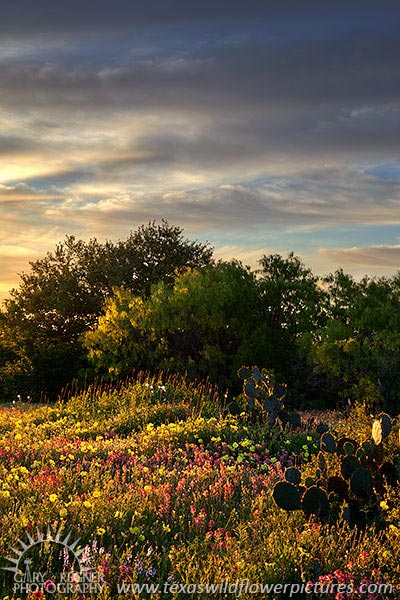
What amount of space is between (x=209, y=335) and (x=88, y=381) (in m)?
6.40

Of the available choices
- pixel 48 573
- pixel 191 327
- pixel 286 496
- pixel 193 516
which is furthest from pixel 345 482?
pixel 191 327

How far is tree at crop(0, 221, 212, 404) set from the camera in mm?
31000

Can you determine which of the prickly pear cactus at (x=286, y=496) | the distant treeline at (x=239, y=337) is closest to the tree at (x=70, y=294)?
the distant treeline at (x=239, y=337)

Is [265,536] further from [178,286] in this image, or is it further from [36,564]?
[178,286]

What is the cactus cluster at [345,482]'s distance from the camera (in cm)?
719

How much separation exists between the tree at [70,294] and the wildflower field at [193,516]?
18.9 metres

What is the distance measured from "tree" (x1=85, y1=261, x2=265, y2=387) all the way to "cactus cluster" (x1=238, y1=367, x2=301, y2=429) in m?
11.9

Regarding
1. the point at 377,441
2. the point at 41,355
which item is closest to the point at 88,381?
the point at 41,355

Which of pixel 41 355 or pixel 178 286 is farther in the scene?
pixel 41 355

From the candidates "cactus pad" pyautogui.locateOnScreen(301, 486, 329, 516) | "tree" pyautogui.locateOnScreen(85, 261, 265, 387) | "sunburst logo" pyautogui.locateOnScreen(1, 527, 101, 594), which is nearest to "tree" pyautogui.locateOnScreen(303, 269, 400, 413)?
"tree" pyautogui.locateOnScreen(85, 261, 265, 387)

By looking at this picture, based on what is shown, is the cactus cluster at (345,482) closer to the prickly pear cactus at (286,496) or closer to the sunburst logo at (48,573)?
the prickly pear cactus at (286,496)

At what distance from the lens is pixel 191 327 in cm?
2722

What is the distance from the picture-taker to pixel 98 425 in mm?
13625

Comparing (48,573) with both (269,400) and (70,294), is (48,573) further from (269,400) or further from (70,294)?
(70,294)
